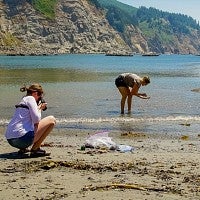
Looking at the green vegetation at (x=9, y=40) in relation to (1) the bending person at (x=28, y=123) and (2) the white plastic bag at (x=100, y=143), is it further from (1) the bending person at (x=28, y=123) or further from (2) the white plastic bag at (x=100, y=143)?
(1) the bending person at (x=28, y=123)

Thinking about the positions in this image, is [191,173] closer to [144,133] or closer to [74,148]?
[74,148]

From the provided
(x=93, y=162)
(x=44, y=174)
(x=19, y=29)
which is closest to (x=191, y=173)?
(x=93, y=162)

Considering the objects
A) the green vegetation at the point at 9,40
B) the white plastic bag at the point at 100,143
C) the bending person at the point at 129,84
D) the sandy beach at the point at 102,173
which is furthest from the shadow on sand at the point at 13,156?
the green vegetation at the point at 9,40

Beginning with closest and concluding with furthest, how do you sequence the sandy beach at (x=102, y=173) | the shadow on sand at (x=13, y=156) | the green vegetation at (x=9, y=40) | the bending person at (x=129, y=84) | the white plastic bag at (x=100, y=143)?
the sandy beach at (x=102, y=173) → the shadow on sand at (x=13, y=156) → the white plastic bag at (x=100, y=143) → the bending person at (x=129, y=84) → the green vegetation at (x=9, y=40)

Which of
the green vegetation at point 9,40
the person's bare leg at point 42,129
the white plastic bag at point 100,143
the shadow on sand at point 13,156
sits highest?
the green vegetation at point 9,40

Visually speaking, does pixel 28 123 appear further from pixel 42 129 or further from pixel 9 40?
pixel 9 40

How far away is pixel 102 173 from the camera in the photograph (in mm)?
8461

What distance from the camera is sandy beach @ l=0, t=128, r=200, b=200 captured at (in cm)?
717

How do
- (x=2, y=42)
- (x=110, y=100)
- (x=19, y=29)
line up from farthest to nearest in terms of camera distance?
(x=19, y=29) < (x=2, y=42) < (x=110, y=100)

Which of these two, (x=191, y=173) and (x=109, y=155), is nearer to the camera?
(x=191, y=173)

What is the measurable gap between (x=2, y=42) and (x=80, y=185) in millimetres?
171559

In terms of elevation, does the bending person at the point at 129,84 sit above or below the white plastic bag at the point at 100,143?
above

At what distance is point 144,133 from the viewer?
1511 centimetres

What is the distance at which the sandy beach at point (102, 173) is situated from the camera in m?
7.17
